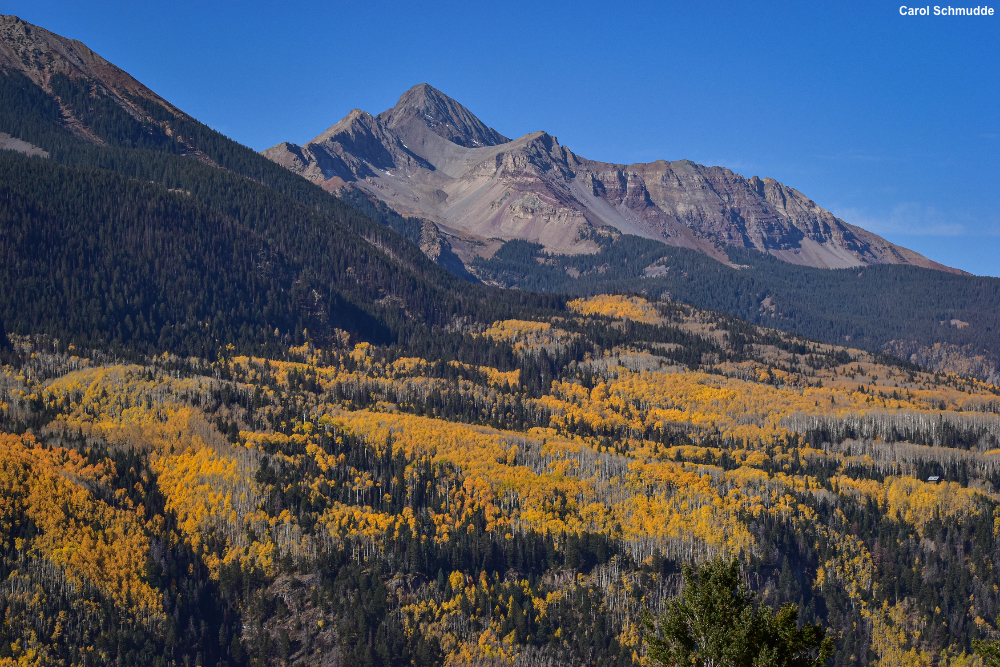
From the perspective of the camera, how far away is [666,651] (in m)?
73.4

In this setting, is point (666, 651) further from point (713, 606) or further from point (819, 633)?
point (819, 633)

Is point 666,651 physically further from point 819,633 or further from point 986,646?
point 986,646

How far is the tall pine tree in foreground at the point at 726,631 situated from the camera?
70438 millimetres

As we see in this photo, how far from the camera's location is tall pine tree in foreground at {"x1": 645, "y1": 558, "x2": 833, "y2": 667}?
70438 mm

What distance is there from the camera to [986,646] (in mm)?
72125

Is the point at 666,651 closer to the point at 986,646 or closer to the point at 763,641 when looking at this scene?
the point at 763,641

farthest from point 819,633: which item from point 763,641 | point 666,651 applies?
point 666,651

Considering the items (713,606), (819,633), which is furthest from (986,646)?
(713,606)

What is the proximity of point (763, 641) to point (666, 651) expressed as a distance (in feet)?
20.8

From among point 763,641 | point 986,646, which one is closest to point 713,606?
point 763,641

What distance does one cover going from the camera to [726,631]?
7131cm

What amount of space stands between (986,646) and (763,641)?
47.8 ft

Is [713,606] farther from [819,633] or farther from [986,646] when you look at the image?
[986,646]

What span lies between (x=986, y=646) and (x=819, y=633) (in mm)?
10734
